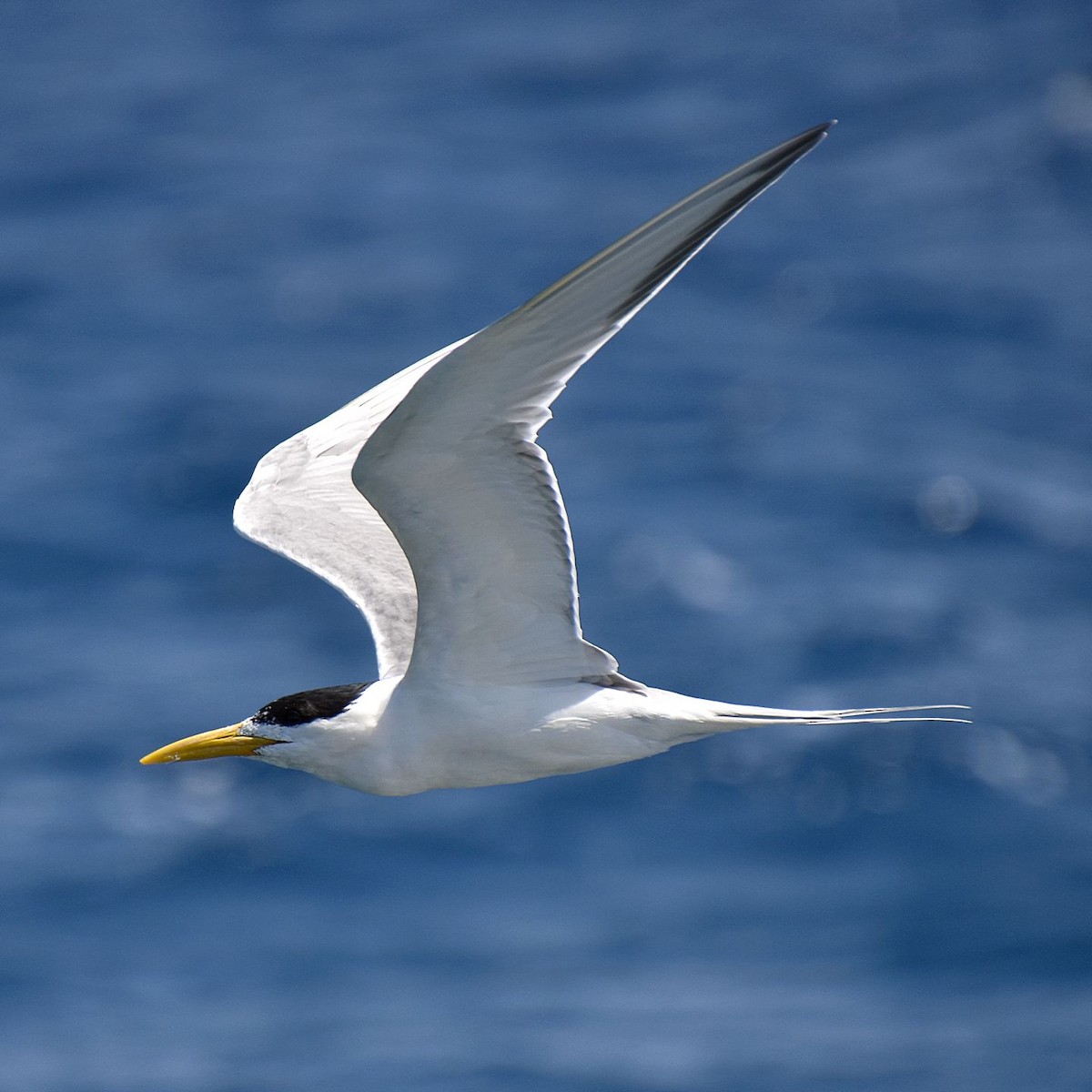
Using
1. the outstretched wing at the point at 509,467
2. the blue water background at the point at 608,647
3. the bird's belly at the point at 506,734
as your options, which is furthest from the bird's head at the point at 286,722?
the blue water background at the point at 608,647

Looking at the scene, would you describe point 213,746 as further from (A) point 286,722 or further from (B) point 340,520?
(B) point 340,520

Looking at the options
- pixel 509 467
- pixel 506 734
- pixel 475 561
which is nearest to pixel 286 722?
pixel 506 734

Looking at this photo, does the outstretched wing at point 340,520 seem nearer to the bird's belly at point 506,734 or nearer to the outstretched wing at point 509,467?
the bird's belly at point 506,734

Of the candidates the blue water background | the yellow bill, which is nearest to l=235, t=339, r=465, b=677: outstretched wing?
the yellow bill

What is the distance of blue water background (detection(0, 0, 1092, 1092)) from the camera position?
30.7 m

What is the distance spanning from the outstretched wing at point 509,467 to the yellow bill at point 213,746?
3.05 feet

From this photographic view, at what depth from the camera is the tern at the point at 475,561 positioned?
724 cm

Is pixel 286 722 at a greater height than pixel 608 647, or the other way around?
pixel 286 722

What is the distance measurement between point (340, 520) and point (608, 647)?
65.4 feet

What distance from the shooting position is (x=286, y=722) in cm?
909

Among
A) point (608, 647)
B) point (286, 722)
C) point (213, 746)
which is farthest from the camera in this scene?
point (608, 647)

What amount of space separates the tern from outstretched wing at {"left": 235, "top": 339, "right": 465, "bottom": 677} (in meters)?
0.01

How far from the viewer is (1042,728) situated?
3269 cm

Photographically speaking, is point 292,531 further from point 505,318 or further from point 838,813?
point 838,813
